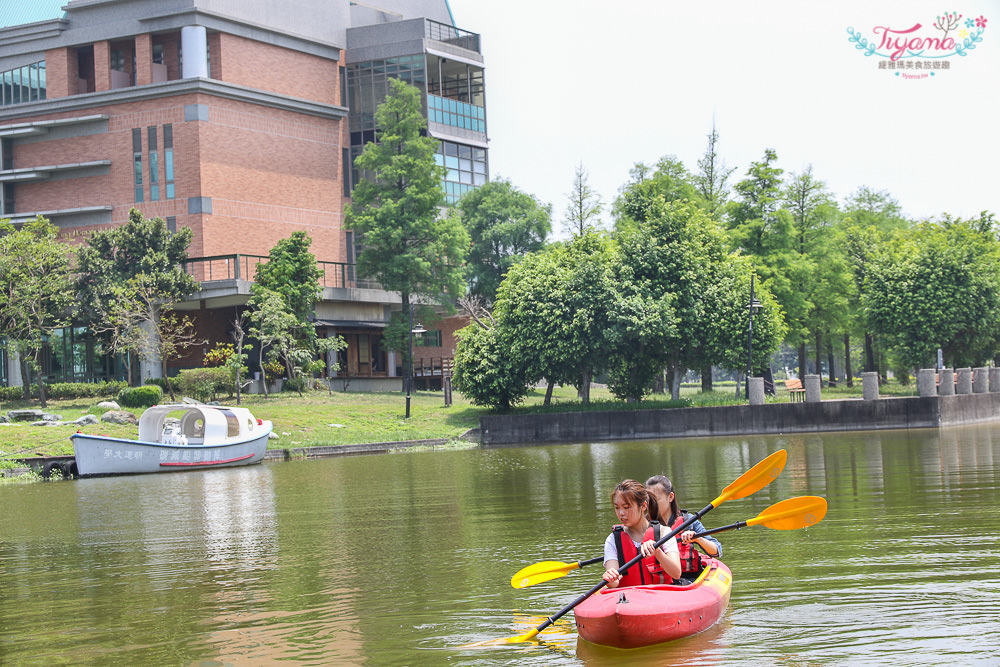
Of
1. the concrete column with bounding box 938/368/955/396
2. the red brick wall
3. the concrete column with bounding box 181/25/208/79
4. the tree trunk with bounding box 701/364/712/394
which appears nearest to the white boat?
the tree trunk with bounding box 701/364/712/394

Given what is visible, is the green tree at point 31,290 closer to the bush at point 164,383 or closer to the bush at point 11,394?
the bush at point 11,394

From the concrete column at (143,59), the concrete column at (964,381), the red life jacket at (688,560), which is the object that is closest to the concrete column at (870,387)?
the concrete column at (964,381)

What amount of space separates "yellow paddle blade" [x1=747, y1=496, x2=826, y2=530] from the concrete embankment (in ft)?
89.3

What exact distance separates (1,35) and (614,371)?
A: 42.1m

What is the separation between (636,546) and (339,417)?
32.3 m

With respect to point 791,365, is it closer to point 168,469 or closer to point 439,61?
point 439,61

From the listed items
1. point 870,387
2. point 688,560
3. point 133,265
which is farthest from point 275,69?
point 688,560

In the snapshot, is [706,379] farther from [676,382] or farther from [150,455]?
[150,455]

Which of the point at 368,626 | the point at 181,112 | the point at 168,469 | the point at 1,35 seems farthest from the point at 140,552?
the point at 1,35

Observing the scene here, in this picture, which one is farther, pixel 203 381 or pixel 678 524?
pixel 203 381

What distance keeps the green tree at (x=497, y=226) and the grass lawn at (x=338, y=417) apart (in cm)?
1515

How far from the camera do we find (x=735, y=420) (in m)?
36.9

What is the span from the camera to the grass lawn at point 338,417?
109ft

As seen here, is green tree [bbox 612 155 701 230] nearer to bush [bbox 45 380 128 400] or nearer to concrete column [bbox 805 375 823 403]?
concrete column [bbox 805 375 823 403]
